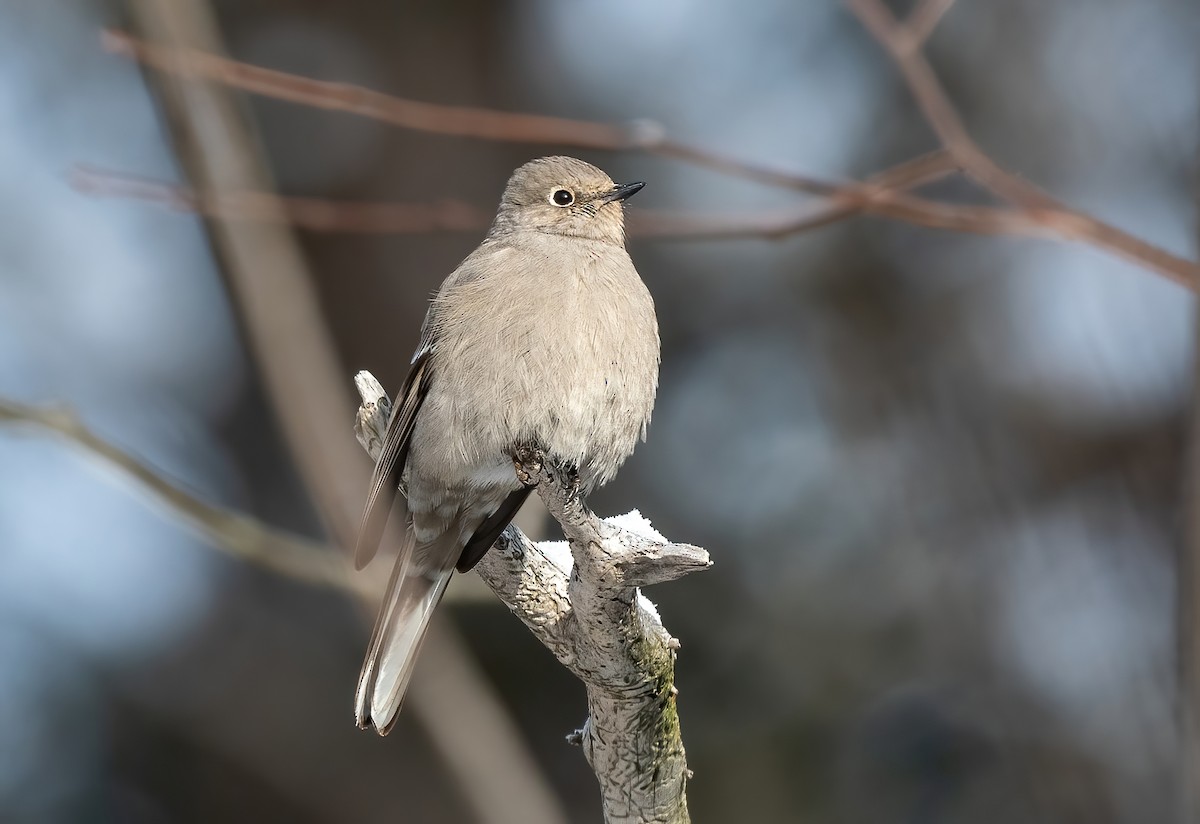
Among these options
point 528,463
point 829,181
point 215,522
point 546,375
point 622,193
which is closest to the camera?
point 829,181

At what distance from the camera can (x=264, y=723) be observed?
8594 millimetres

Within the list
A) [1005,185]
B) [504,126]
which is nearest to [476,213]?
[504,126]

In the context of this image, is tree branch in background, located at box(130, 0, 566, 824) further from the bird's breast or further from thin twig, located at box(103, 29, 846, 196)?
thin twig, located at box(103, 29, 846, 196)

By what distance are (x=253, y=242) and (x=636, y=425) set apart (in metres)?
1.68

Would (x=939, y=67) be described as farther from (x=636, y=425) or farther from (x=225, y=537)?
(x=225, y=537)

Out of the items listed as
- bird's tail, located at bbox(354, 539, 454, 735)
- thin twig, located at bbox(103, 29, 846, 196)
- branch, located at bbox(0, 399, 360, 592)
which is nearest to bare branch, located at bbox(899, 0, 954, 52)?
thin twig, located at bbox(103, 29, 846, 196)

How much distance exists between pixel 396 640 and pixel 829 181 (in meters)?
2.12

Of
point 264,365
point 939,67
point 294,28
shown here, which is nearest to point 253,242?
point 264,365

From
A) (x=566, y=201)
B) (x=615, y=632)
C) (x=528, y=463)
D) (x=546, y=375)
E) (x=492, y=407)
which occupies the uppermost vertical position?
(x=566, y=201)

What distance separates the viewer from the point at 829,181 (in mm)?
3512

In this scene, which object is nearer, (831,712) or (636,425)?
(636,425)

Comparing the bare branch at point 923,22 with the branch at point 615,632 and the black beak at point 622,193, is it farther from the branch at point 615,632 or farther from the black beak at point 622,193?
the branch at point 615,632

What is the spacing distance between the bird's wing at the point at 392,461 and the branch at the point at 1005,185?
1.92m

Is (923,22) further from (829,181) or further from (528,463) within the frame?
(528,463)
